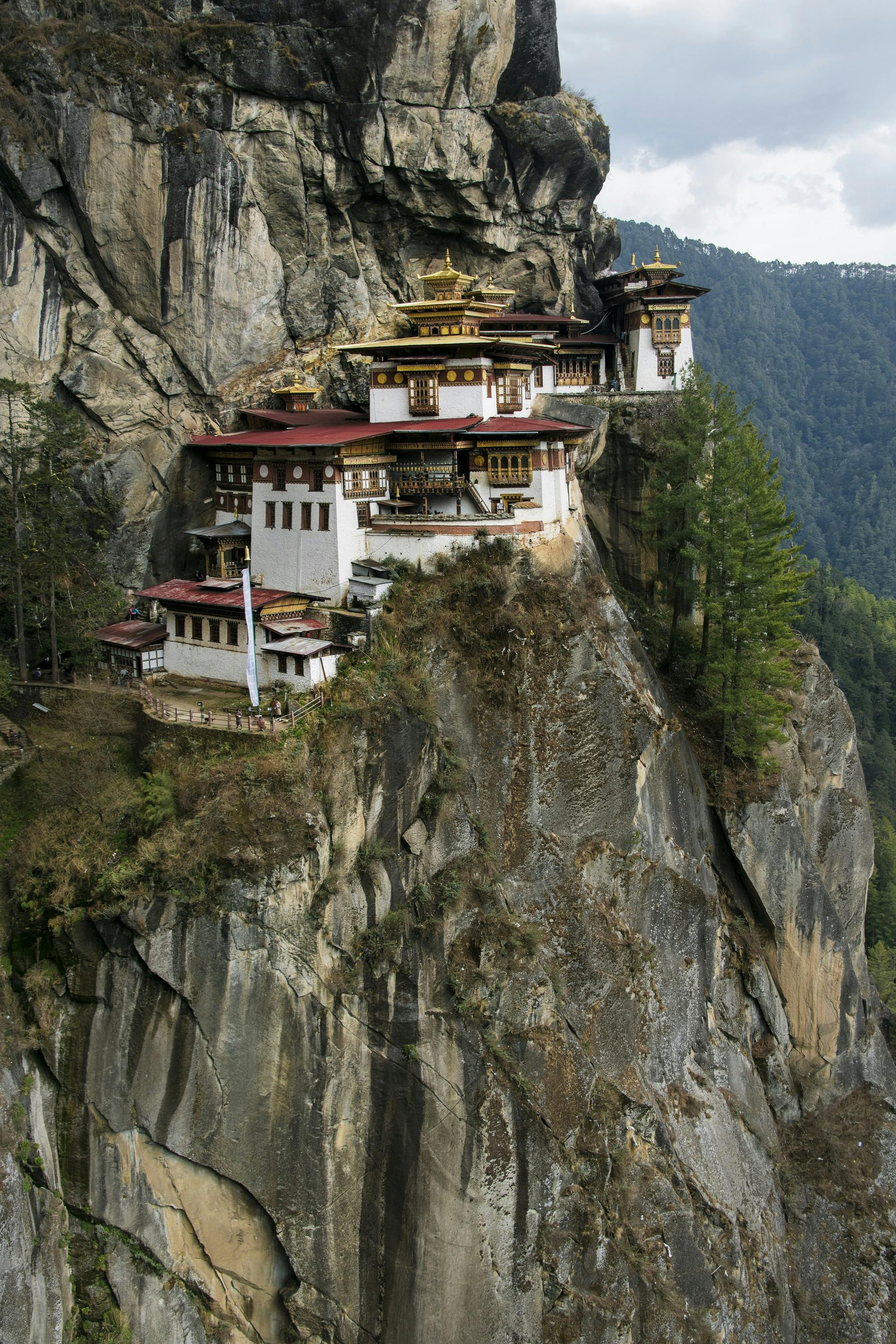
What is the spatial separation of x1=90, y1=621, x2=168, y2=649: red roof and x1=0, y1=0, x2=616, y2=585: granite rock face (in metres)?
3.22

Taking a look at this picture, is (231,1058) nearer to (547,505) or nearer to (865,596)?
(547,505)

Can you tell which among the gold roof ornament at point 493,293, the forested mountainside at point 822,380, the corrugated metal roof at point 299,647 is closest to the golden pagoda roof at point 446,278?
the gold roof ornament at point 493,293

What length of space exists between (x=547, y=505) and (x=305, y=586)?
347 inches

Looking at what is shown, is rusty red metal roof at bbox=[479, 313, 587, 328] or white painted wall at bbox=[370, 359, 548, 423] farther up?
rusty red metal roof at bbox=[479, 313, 587, 328]

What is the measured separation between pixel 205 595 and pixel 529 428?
39.2ft

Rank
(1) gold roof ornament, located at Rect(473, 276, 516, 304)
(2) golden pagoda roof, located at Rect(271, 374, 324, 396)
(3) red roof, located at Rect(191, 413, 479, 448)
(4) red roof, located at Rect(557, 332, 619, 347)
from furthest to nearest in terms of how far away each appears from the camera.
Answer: (4) red roof, located at Rect(557, 332, 619, 347)
(1) gold roof ornament, located at Rect(473, 276, 516, 304)
(2) golden pagoda roof, located at Rect(271, 374, 324, 396)
(3) red roof, located at Rect(191, 413, 479, 448)

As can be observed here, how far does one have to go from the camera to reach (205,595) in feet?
109

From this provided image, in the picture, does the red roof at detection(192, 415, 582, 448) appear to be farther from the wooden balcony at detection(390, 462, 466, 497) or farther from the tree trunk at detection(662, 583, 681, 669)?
the tree trunk at detection(662, 583, 681, 669)

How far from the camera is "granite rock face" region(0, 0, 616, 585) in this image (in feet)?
119

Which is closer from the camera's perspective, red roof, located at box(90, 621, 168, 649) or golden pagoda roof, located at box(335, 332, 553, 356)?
red roof, located at box(90, 621, 168, 649)

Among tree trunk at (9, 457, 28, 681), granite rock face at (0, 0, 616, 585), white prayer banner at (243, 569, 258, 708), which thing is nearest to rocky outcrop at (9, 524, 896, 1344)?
white prayer banner at (243, 569, 258, 708)

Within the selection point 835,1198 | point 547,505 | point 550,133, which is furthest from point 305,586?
A: point 835,1198

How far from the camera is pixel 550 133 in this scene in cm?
4625

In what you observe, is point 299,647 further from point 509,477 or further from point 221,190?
point 221,190
